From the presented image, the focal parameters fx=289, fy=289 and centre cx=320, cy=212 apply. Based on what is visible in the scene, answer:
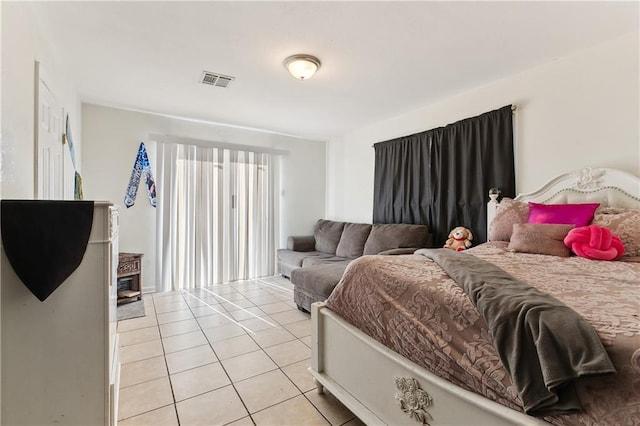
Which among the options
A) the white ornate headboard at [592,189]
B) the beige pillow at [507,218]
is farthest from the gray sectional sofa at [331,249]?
the white ornate headboard at [592,189]

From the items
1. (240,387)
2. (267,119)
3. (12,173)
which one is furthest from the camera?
(267,119)

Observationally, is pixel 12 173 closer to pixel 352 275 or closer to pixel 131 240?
pixel 352 275

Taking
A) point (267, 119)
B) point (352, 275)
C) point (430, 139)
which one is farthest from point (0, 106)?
point (430, 139)

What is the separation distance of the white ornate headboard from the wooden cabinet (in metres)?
3.18

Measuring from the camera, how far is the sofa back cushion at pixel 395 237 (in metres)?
3.46

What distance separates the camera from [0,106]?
130 cm

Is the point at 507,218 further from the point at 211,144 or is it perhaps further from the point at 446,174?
the point at 211,144

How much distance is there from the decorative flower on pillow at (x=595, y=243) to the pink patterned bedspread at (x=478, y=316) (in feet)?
0.29

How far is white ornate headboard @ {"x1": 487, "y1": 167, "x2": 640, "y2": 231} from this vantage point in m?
2.10

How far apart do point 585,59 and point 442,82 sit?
3.64 ft

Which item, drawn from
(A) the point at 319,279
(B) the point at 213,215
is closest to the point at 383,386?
(A) the point at 319,279

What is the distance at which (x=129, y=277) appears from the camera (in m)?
3.49

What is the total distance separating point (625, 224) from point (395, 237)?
Answer: 2.02 metres

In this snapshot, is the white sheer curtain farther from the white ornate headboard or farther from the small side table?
the white ornate headboard
